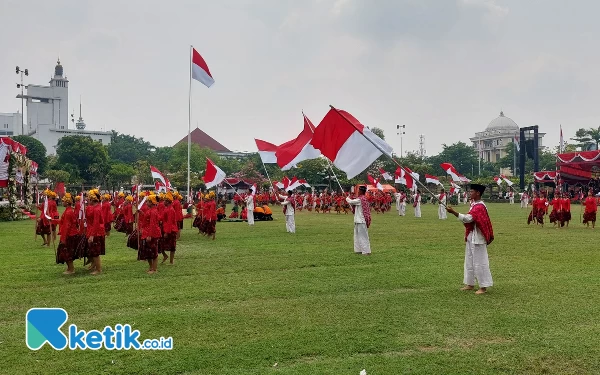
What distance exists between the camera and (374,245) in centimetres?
1617

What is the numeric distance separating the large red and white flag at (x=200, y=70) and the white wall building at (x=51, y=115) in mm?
93552

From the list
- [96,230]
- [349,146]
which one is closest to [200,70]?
[349,146]

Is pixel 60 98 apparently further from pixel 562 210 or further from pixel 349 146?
pixel 349 146

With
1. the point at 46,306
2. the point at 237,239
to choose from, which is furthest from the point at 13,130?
the point at 46,306

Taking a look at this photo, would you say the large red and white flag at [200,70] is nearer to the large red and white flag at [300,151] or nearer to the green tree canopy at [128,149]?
the large red and white flag at [300,151]

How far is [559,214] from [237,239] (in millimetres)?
14567

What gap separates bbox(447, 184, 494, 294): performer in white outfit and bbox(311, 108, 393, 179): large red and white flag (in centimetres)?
263

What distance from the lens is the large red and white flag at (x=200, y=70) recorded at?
25.3 m

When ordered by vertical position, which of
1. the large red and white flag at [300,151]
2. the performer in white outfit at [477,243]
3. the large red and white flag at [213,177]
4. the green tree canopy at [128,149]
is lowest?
the performer in white outfit at [477,243]

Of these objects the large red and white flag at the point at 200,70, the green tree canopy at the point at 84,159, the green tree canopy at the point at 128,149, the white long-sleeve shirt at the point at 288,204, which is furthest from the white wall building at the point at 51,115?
the white long-sleeve shirt at the point at 288,204

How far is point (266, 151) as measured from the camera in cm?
2427

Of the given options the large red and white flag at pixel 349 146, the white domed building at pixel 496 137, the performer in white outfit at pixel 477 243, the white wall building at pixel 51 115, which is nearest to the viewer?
the performer in white outfit at pixel 477 243

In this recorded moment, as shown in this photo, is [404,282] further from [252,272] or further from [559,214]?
[559,214]

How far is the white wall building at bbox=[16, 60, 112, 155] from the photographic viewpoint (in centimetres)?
11075
